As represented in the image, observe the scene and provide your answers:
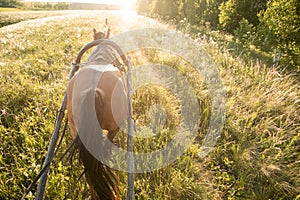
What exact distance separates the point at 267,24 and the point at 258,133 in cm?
714

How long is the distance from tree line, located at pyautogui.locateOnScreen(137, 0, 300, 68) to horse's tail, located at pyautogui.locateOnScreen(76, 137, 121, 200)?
7843 mm

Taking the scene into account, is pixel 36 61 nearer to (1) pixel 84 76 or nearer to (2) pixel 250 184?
(1) pixel 84 76

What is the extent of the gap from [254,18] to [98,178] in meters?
15.1

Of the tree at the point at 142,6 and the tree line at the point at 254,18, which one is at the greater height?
the tree at the point at 142,6

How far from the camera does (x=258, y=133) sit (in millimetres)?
3465

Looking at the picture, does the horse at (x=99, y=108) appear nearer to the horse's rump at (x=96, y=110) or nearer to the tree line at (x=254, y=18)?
the horse's rump at (x=96, y=110)

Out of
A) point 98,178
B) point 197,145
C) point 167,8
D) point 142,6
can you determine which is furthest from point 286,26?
point 142,6

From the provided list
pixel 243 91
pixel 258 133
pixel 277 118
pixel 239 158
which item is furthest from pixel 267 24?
pixel 239 158

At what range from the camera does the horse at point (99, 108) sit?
201 cm

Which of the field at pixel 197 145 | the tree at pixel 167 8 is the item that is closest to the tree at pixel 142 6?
the tree at pixel 167 8

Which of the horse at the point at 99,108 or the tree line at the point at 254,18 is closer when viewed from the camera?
the horse at the point at 99,108

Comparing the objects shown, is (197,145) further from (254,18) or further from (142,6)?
(142,6)

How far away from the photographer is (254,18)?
532 inches

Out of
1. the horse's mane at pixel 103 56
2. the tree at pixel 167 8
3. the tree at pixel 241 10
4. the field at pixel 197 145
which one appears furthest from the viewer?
the tree at pixel 167 8
